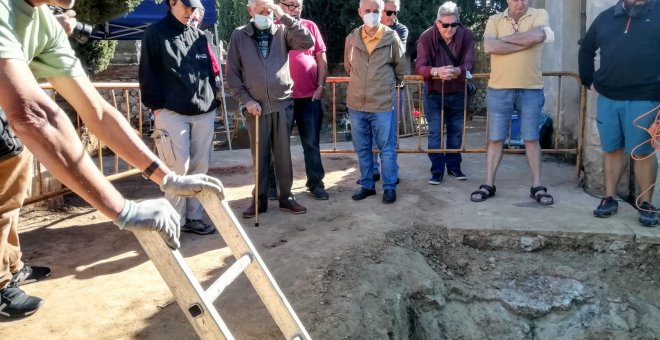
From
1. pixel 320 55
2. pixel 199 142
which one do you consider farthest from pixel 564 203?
pixel 199 142

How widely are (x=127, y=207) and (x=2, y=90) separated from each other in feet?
1.69

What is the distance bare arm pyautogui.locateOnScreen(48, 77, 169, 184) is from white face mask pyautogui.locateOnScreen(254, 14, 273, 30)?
2585mm

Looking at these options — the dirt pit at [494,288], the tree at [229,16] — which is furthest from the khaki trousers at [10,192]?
the tree at [229,16]

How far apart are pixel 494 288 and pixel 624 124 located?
1.77 meters

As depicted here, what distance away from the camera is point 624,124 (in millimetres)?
4559

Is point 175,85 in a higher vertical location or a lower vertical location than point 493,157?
higher

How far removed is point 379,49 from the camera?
5.27 metres

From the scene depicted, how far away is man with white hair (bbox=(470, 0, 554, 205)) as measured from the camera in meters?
5.03

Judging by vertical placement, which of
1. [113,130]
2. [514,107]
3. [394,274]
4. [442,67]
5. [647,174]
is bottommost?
[394,274]

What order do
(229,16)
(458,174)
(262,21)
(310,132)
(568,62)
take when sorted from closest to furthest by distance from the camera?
(262,21)
(310,132)
(458,174)
(568,62)
(229,16)

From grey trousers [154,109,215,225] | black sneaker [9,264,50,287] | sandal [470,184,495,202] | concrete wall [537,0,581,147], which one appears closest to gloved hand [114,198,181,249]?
black sneaker [9,264,50,287]

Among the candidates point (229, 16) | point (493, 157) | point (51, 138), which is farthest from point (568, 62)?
point (229, 16)

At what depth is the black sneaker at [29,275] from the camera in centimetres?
354

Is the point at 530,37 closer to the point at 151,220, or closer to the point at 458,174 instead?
the point at 458,174
